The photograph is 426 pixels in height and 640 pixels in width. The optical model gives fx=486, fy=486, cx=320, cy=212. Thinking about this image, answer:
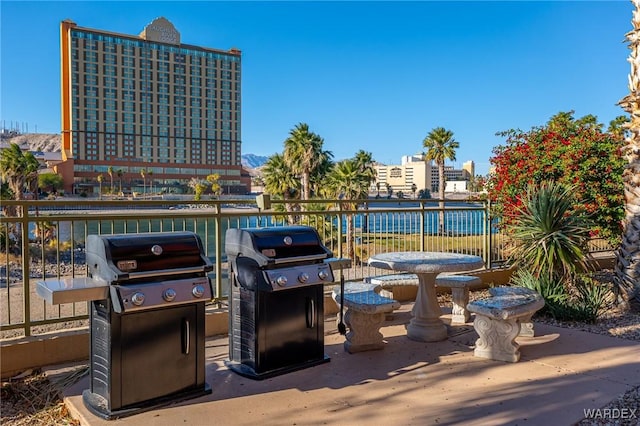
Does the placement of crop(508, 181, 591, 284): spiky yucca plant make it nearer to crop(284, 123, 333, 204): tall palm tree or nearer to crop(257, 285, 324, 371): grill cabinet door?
crop(257, 285, 324, 371): grill cabinet door

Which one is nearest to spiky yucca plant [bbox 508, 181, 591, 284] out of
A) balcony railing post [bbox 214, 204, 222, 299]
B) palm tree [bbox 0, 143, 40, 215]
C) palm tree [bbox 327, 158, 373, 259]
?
balcony railing post [bbox 214, 204, 222, 299]

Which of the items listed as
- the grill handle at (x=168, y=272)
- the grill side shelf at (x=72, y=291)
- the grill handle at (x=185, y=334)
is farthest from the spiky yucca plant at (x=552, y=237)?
the grill side shelf at (x=72, y=291)

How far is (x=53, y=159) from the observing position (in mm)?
117062

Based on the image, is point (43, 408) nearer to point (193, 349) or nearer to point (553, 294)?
point (193, 349)

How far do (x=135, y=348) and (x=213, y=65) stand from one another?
14870 centimetres

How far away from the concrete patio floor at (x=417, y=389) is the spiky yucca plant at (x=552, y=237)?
4.37 ft

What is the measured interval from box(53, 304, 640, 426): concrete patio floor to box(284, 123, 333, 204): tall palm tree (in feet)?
103

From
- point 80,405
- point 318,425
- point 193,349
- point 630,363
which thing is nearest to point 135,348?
point 193,349

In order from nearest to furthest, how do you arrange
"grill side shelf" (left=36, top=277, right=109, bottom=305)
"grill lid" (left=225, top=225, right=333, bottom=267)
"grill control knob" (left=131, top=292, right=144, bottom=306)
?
"grill side shelf" (left=36, top=277, right=109, bottom=305) → "grill control knob" (left=131, top=292, right=144, bottom=306) → "grill lid" (left=225, top=225, right=333, bottom=267)

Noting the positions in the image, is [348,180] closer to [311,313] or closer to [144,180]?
[311,313]

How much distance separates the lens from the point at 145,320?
3008 mm

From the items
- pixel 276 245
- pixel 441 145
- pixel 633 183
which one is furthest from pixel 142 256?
pixel 441 145

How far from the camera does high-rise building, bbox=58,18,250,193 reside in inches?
4744

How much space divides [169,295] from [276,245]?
2.97 feet
